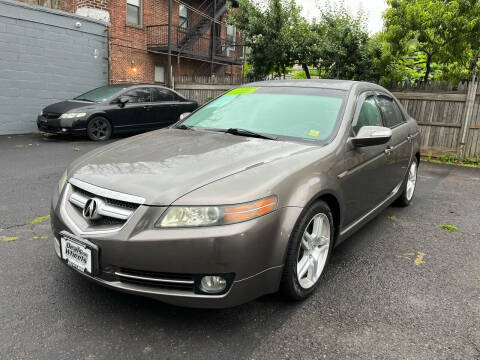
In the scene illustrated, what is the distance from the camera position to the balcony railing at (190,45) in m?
16.3

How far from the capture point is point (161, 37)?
54.6 ft

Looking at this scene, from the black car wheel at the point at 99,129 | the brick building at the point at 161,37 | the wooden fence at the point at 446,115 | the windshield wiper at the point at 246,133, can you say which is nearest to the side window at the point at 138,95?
the black car wheel at the point at 99,129

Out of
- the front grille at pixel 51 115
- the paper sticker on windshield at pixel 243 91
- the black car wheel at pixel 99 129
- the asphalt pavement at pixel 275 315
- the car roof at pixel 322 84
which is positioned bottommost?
the asphalt pavement at pixel 275 315

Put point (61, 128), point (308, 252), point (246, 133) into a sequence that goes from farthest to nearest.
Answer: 1. point (61, 128)
2. point (246, 133)
3. point (308, 252)

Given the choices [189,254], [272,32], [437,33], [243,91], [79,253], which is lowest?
[79,253]

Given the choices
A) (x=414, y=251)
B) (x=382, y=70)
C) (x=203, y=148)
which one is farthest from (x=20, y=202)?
(x=382, y=70)

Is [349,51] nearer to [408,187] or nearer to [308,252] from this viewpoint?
[408,187]

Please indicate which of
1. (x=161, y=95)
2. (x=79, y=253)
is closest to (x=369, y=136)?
(x=79, y=253)

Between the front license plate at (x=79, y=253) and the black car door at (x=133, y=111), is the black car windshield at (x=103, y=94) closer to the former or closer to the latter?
the black car door at (x=133, y=111)

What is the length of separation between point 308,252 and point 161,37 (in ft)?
52.2

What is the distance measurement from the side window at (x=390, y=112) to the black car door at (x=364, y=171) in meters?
0.22

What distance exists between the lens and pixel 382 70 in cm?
1009

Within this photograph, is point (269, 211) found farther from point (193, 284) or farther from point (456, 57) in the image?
point (456, 57)

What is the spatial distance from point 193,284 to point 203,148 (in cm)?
107
